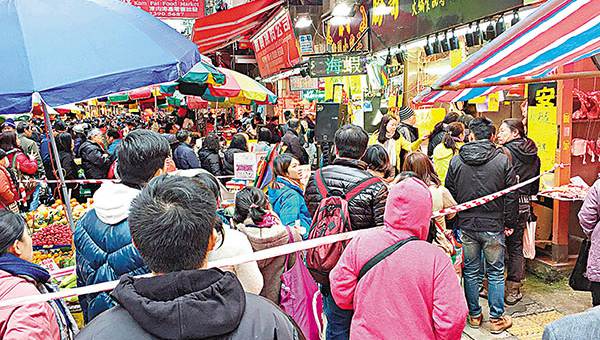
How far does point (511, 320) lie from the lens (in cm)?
596

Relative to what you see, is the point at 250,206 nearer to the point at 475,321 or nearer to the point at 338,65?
the point at 475,321

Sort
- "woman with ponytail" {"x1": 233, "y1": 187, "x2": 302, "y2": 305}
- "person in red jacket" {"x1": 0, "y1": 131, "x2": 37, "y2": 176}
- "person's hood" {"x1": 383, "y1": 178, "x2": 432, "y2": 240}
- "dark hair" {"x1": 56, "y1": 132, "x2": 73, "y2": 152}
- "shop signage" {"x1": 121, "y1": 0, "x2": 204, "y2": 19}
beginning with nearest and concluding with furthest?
"person's hood" {"x1": 383, "y1": 178, "x2": 432, "y2": 240} → "woman with ponytail" {"x1": 233, "y1": 187, "x2": 302, "y2": 305} → "person in red jacket" {"x1": 0, "y1": 131, "x2": 37, "y2": 176} → "dark hair" {"x1": 56, "y1": 132, "x2": 73, "y2": 152} → "shop signage" {"x1": 121, "y1": 0, "x2": 204, "y2": 19}

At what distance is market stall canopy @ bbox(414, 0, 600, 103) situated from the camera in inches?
114

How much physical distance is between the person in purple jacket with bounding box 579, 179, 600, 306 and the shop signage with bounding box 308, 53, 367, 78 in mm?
7708

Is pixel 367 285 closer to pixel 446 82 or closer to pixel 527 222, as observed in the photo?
pixel 446 82

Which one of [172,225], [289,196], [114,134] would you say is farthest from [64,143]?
[172,225]

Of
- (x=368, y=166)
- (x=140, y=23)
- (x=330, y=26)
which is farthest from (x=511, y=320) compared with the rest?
(x=330, y=26)

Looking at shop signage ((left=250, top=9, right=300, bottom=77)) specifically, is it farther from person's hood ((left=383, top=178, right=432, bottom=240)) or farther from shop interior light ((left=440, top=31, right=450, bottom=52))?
person's hood ((left=383, top=178, right=432, bottom=240))

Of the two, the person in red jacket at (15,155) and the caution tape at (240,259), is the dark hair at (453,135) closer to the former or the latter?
the caution tape at (240,259)

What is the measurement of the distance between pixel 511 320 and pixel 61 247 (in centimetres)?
519

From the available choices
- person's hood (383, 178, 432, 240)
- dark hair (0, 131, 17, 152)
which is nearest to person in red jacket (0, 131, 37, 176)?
dark hair (0, 131, 17, 152)

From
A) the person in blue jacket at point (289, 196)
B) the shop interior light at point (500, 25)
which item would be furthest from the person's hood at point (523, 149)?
the person in blue jacket at point (289, 196)

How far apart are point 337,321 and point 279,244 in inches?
32.0

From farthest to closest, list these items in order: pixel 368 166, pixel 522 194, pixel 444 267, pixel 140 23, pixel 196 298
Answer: pixel 522 194 < pixel 368 166 < pixel 140 23 < pixel 444 267 < pixel 196 298
